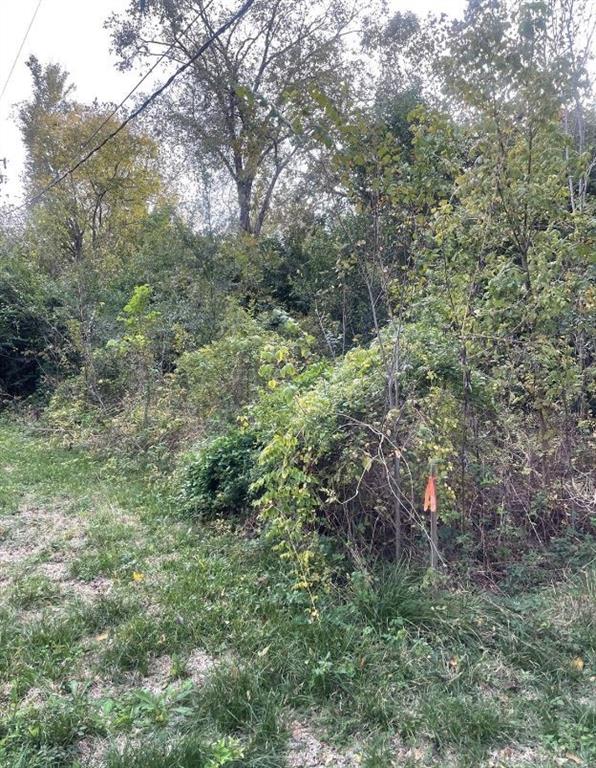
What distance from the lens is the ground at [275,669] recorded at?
1937mm

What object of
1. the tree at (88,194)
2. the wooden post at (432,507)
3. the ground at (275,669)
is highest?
the tree at (88,194)

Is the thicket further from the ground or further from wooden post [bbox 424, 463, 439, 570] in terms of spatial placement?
the ground

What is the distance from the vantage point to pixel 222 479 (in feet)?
14.3

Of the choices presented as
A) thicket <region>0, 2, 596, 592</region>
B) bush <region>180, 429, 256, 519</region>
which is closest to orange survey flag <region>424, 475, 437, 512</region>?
thicket <region>0, 2, 596, 592</region>

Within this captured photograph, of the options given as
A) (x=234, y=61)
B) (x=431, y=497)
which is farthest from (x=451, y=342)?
(x=234, y=61)

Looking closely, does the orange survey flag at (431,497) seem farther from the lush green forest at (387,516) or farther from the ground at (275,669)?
the ground at (275,669)

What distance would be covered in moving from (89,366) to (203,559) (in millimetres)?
5333

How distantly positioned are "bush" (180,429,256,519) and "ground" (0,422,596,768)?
2.29ft

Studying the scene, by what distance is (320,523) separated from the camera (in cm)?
325

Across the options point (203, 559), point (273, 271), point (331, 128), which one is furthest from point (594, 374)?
point (273, 271)

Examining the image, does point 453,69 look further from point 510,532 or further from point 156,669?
point 156,669

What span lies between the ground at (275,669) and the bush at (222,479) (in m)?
0.70

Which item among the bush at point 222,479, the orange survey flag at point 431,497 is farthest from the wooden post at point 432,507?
the bush at point 222,479

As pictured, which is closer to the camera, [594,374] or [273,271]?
[594,374]
